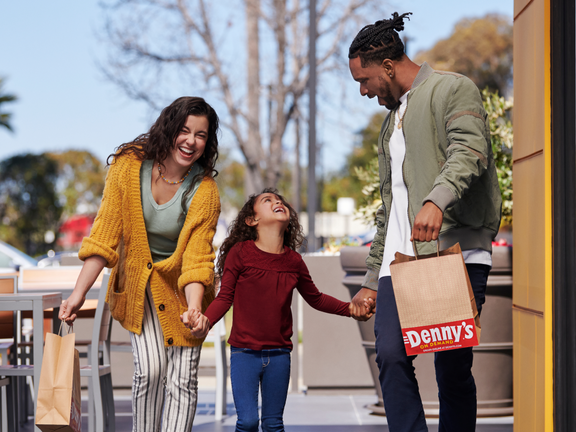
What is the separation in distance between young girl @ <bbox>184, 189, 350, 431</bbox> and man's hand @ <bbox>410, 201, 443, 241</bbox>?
0.96 m

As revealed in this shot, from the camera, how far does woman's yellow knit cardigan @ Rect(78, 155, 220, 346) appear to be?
288 cm

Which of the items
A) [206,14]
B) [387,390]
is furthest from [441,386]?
[206,14]

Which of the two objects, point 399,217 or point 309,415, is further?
point 309,415

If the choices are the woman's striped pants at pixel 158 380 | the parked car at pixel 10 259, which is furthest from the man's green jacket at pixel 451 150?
the parked car at pixel 10 259

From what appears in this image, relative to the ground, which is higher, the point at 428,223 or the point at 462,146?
the point at 462,146

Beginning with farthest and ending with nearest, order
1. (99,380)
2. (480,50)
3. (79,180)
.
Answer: (79,180) → (480,50) → (99,380)

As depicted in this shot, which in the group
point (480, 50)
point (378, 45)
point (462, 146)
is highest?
point (480, 50)

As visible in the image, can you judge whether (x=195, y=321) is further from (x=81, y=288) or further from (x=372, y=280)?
(x=372, y=280)

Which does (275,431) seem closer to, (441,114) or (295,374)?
(441,114)

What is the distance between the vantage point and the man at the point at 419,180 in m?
2.51

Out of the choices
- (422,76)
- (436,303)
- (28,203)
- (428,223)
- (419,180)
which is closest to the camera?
(428,223)

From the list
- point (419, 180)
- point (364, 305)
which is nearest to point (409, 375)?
point (364, 305)

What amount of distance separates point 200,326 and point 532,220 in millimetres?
1472

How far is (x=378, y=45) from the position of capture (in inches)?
104
